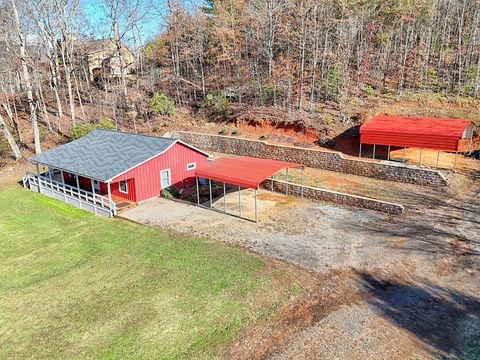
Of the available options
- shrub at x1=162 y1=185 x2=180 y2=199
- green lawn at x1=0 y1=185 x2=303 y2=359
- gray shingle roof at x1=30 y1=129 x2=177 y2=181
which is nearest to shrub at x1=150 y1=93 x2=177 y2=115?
gray shingle roof at x1=30 y1=129 x2=177 y2=181

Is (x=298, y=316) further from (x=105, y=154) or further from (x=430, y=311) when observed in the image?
(x=105, y=154)

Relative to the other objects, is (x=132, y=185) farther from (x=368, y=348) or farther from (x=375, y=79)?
(x=375, y=79)

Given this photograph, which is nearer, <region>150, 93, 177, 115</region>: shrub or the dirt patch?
the dirt patch

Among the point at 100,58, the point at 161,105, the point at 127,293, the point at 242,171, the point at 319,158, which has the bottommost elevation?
the point at 127,293

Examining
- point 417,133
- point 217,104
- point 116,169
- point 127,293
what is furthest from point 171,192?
point 417,133

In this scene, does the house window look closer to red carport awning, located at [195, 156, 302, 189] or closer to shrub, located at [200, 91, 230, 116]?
red carport awning, located at [195, 156, 302, 189]

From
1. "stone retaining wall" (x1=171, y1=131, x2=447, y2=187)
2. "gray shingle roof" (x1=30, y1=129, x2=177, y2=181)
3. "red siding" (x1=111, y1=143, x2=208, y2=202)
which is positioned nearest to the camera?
"gray shingle roof" (x1=30, y1=129, x2=177, y2=181)
